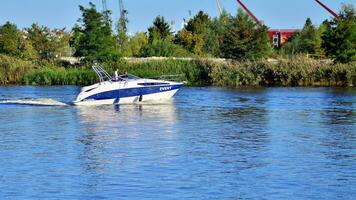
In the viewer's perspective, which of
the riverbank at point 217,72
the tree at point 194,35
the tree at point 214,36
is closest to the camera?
the riverbank at point 217,72

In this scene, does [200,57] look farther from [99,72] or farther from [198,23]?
[99,72]

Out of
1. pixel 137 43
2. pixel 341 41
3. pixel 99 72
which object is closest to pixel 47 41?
pixel 137 43

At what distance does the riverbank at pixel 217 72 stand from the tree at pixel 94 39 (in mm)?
2985

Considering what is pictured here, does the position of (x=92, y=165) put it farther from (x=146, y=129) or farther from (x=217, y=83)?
(x=217, y=83)

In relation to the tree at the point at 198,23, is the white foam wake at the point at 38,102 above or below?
below

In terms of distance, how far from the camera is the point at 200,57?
8650 centimetres

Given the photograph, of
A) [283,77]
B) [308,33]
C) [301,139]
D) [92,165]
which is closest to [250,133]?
[301,139]

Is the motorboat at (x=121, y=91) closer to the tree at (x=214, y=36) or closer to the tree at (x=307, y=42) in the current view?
the tree at (x=307, y=42)

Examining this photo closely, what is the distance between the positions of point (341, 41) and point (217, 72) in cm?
1187

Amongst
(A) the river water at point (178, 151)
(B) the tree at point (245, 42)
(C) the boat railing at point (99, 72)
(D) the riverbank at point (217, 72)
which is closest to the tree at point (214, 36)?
(B) the tree at point (245, 42)

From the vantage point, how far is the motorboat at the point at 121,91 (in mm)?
51916

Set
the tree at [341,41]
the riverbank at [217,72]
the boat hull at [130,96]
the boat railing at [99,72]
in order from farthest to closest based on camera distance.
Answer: the tree at [341,41]
the riverbank at [217,72]
the boat railing at [99,72]
the boat hull at [130,96]

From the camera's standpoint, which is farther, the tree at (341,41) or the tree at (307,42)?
the tree at (307,42)

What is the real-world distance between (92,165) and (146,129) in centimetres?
1101
